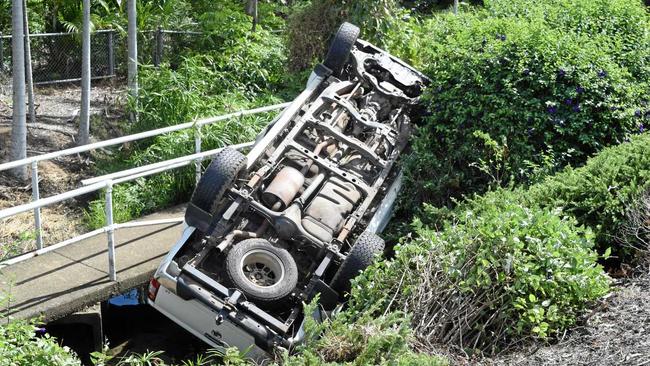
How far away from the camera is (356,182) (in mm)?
8891

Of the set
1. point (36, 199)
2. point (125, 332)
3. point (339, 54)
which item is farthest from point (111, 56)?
point (125, 332)

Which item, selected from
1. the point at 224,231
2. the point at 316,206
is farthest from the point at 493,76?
the point at 224,231

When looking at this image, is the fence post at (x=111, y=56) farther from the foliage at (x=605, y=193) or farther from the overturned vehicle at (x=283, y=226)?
the foliage at (x=605, y=193)

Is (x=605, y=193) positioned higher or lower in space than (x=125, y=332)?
higher

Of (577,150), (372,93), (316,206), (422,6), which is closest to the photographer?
(316,206)

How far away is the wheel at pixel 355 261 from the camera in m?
7.80

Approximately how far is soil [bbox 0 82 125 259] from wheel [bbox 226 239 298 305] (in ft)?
7.52

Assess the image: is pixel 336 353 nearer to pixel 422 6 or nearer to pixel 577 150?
pixel 577 150

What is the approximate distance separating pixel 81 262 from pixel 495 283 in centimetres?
414

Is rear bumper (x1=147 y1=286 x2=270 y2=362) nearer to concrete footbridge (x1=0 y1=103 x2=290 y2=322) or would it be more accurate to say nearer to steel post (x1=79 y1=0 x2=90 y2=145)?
concrete footbridge (x1=0 y1=103 x2=290 y2=322)

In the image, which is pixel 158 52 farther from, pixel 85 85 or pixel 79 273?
pixel 79 273

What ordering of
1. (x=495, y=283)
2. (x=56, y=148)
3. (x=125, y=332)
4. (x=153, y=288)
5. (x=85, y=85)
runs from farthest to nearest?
(x=56, y=148), (x=85, y=85), (x=125, y=332), (x=153, y=288), (x=495, y=283)

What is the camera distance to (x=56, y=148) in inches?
491

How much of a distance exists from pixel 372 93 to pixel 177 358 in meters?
3.76
